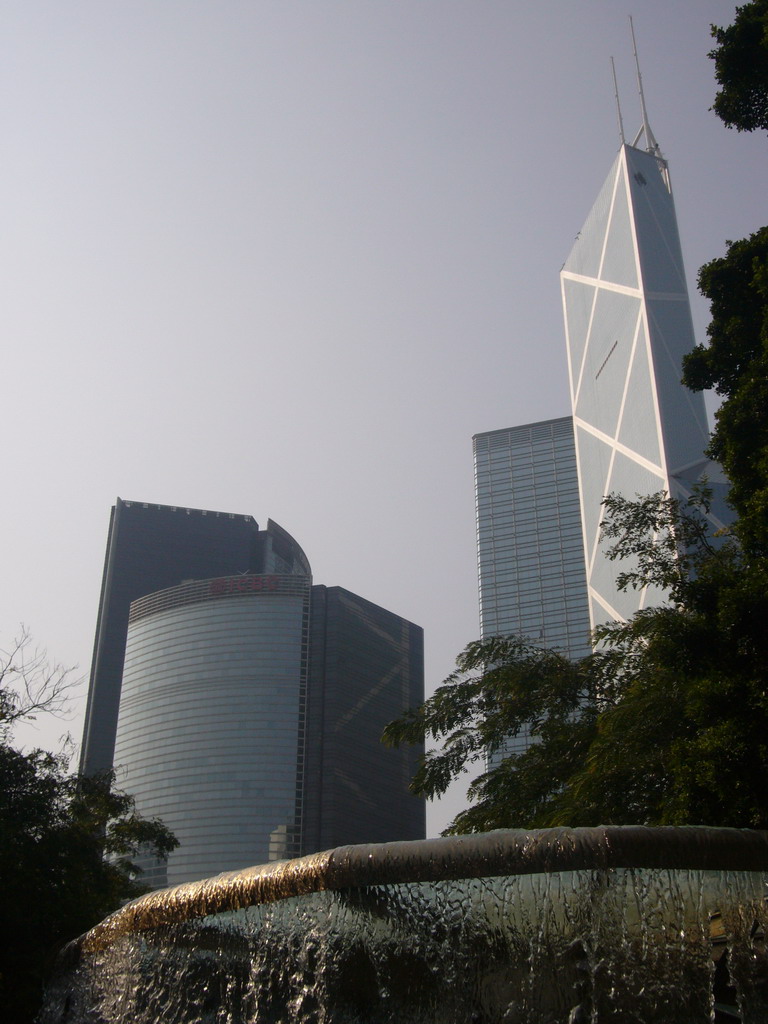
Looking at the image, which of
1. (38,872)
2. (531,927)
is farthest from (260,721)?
(531,927)

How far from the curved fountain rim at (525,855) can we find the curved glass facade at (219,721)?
110 meters

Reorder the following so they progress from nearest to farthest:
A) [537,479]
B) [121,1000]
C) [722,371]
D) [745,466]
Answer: [121,1000]
[745,466]
[722,371]
[537,479]

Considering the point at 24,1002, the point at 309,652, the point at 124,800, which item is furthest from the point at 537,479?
the point at 24,1002

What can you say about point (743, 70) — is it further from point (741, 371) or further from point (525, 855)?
point (525, 855)

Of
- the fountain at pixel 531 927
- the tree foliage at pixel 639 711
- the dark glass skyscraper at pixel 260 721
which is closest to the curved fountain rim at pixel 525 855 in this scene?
the fountain at pixel 531 927

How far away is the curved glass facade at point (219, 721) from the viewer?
11312 cm

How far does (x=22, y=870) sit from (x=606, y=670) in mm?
9255

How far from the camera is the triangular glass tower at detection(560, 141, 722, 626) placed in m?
78.1

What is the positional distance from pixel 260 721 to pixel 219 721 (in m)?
4.64

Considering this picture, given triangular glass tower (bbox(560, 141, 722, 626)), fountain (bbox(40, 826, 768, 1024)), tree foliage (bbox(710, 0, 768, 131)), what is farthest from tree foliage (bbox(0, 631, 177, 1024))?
triangular glass tower (bbox(560, 141, 722, 626))

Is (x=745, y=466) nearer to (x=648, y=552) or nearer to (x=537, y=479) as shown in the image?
(x=648, y=552)

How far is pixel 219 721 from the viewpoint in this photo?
11738 cm

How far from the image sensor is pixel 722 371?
46.7 feet

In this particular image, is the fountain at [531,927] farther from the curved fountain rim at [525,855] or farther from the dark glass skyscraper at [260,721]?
the dark glass skyscraper at [260,721]
